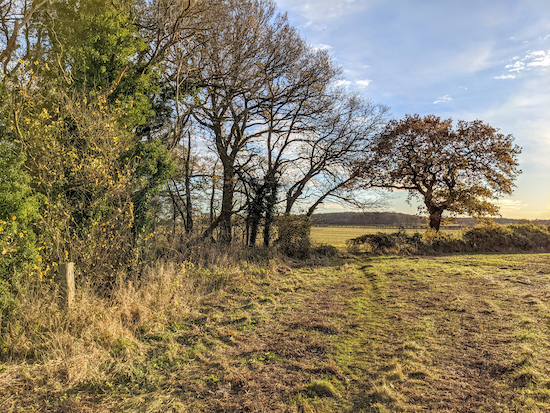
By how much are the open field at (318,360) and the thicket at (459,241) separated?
9.25m

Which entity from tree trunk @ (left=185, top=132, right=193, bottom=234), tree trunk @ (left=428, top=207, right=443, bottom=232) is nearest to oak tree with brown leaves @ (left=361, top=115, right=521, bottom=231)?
tree trunk @ (left=428, top=207, right=443, bottom=232)

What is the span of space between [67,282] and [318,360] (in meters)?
4.61

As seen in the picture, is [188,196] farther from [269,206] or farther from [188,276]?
[188,276]

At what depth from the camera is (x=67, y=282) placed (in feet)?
18.2

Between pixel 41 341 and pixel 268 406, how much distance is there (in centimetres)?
367

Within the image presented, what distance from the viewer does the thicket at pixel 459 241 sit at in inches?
706

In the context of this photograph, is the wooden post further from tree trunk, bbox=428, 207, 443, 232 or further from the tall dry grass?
tree trunk, bbox=428, 207, 443, 232

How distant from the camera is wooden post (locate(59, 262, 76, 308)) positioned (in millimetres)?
5450

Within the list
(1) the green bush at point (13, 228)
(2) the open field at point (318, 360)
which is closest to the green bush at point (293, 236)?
(2) the open field at point (318, 360)

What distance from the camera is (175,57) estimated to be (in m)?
11.2

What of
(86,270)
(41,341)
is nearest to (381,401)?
(41,341)

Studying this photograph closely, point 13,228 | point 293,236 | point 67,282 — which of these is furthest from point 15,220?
point 293,236

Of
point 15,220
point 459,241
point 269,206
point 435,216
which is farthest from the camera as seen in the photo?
point 435,216

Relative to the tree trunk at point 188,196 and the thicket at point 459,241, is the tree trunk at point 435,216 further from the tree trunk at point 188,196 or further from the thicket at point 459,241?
the tree trunk at point 188,196
